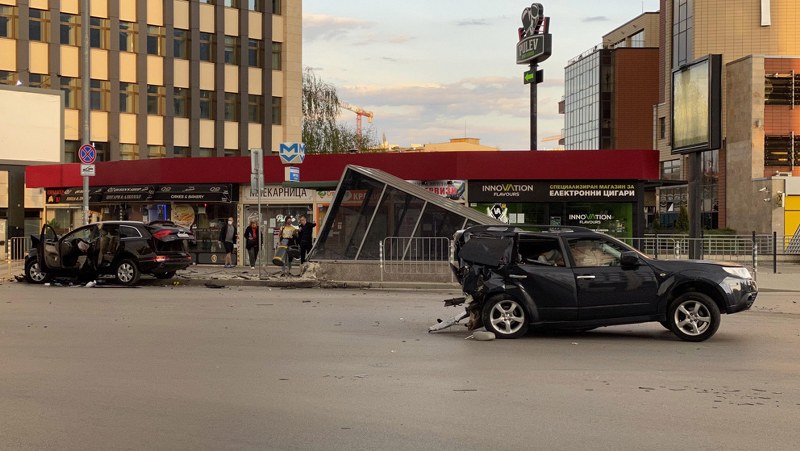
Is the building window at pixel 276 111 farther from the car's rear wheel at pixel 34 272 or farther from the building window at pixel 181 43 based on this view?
the car's rear wheel at pixel 34 272

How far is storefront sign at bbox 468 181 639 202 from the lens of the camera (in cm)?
2895

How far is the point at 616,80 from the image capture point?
296 ft

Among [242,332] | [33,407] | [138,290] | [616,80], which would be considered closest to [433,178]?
[138,290]

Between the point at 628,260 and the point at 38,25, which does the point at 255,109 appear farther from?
the point at 628,260

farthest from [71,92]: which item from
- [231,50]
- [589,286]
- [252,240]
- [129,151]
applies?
[589,286]

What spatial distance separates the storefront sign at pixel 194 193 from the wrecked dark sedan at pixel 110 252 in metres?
8.39

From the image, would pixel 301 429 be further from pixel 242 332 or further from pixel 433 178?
pixel 433 178

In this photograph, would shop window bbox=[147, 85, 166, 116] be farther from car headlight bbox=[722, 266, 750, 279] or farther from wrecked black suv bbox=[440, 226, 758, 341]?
car headlight bbox=[722, 266, 750, 279]

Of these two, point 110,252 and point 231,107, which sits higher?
point 231,107

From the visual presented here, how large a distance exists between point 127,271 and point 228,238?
7048mm

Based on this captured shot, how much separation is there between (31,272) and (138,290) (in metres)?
3.98

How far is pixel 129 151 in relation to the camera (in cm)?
5462

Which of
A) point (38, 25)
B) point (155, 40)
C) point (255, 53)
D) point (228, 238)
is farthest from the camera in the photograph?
point (255, 53)

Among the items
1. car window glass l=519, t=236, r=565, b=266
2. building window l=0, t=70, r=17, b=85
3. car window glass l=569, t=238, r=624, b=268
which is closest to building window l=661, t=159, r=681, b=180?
building window l=0, t=70, r=17, b=85
